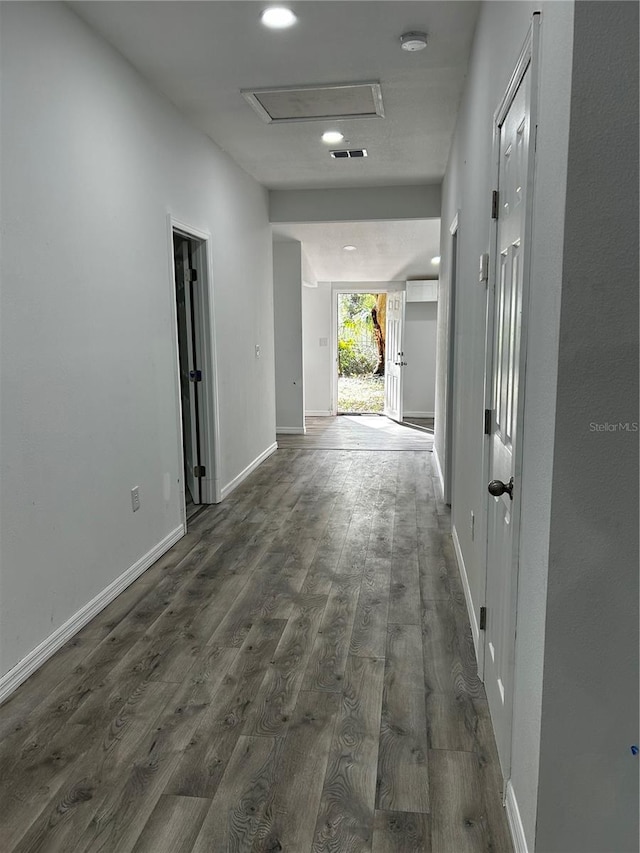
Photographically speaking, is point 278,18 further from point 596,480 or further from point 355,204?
point 355,204

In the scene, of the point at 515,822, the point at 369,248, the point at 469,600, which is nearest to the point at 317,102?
the point at 469,600

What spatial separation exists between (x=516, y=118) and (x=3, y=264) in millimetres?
1804

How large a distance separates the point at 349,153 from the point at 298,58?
179 centimetres

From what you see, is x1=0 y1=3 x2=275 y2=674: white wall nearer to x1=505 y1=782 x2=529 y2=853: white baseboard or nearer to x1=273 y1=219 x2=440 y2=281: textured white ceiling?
x1=505 y1=782 x2=529 y2=853: white baseboard

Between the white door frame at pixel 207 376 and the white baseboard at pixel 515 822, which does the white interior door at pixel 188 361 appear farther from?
the white baseboard at pixel 515 822

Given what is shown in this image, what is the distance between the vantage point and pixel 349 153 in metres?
4.96

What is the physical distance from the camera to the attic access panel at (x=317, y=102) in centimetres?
362

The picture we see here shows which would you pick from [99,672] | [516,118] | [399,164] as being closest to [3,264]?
[99,672]

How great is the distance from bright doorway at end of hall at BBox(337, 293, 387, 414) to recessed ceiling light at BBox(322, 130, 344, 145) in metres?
9.17

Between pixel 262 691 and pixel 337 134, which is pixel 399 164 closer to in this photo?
pixel 337 134

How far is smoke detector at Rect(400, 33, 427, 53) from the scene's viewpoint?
3.00m

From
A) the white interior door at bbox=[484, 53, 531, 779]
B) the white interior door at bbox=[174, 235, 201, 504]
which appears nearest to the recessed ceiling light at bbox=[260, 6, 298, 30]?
the white interior door at bbox=[484, 53, 531, 779]

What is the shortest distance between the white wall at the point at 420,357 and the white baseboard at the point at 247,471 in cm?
365

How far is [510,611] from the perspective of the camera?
170 cm
